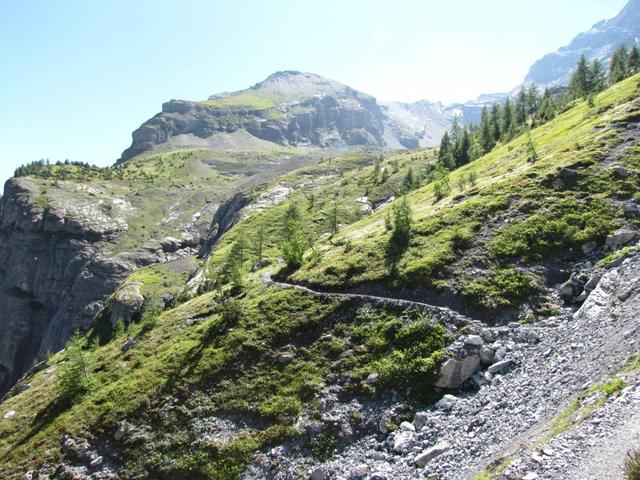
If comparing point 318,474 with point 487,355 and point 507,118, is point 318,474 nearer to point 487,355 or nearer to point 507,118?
point 487,355

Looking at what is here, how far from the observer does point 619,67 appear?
140 m

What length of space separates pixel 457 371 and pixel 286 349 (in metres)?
18.2

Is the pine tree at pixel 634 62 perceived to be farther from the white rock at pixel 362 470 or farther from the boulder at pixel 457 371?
the white rock at pixel 362 470

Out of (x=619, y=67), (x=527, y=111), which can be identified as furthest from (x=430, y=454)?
(x=527, y=111)

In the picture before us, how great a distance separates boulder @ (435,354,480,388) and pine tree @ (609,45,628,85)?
136 m

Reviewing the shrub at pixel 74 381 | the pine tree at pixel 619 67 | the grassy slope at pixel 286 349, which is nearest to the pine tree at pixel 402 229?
the grassy slope at pixel 286 349

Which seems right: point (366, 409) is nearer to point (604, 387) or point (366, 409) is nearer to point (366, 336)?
point (366, 336)

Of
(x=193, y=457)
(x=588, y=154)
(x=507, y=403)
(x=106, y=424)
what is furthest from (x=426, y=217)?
(x=106, y=424)

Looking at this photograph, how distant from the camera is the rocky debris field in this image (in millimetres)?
17547

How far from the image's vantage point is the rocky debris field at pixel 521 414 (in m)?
17.5

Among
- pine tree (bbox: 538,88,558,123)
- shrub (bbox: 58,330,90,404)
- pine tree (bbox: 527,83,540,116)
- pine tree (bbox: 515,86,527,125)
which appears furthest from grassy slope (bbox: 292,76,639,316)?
pine tree (bbox: 527,83,540,116)

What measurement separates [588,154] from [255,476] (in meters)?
53.6

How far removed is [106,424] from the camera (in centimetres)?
4606

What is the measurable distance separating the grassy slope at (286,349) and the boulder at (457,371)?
1.23 metres
